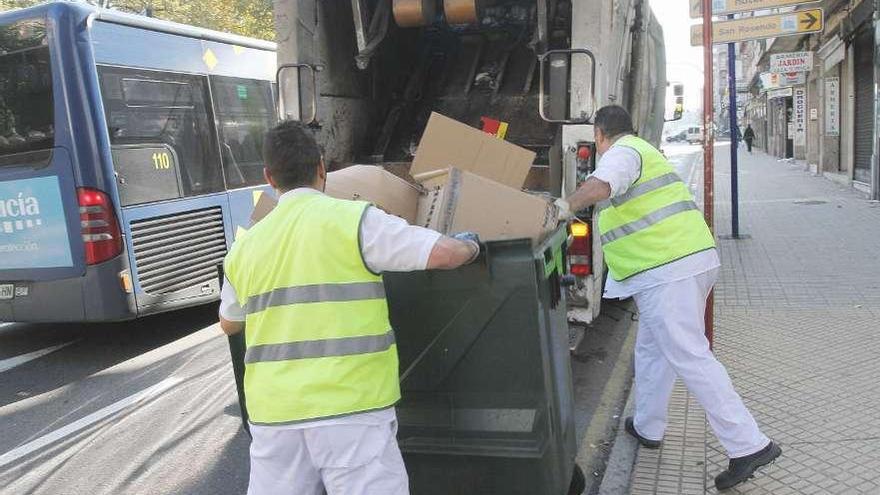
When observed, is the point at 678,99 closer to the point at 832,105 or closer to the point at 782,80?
the point at 832,105

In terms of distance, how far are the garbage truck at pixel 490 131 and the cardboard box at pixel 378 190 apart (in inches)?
24.3

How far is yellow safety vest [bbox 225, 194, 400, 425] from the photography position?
194 cm

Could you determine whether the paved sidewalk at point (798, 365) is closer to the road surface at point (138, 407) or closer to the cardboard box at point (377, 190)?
the road surface at point (138, 407)

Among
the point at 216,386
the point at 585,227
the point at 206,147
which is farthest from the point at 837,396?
the point at 206,147

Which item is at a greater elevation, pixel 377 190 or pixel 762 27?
pixel 762 27

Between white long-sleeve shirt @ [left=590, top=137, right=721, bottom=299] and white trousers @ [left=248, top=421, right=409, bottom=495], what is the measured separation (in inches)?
63.7

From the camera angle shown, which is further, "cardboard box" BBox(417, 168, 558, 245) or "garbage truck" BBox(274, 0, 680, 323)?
"garbage truck" BBox(274, 0, 680, 323)

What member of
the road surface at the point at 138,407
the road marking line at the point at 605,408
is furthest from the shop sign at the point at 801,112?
the road marking line at the point at 605,408

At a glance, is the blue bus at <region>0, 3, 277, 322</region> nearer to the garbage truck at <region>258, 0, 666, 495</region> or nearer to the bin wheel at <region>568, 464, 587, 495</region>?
the garbage truck at <region>258, 0, 666, 495</region>

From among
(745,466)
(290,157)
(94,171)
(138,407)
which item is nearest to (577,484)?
(745,466)

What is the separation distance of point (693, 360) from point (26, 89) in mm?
5340

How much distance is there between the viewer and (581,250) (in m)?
4.58

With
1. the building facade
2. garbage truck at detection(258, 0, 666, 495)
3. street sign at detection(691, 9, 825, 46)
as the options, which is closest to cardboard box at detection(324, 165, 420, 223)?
garbage truck at detection(258, 0, 666, 495)

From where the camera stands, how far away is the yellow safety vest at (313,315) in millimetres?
1943
